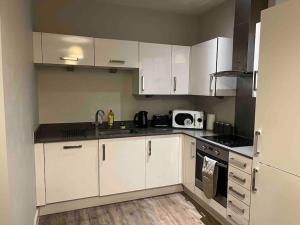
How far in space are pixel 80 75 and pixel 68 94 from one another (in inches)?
11.8

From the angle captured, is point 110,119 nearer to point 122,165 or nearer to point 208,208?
point 122,165

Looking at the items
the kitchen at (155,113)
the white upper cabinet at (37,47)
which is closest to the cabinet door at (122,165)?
the kitchen at (155,113)

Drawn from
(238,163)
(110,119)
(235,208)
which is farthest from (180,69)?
(235,208)

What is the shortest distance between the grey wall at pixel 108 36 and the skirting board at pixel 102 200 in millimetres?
1049

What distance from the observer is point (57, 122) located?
2.98 metres

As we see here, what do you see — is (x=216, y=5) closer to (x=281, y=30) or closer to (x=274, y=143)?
(x=281, y=30)

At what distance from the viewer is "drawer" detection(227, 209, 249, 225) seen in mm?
2016

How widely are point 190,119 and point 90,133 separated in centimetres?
138

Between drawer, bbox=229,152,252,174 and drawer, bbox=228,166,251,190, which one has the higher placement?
drawer, bbox=229,152,252,174

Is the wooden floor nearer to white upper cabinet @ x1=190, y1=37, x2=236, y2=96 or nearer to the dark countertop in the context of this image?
the dark countertop

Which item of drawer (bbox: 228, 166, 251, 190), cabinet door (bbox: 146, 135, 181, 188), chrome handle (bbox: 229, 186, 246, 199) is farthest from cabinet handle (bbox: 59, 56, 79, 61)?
chrome handle (bbox: 229, 186, 246, 199)

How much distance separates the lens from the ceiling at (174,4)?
2.99 m

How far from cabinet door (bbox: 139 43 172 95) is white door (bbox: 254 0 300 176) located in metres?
1.46

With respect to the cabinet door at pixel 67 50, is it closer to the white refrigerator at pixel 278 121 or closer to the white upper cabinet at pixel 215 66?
the white upper cabinet at pixel 215 66
